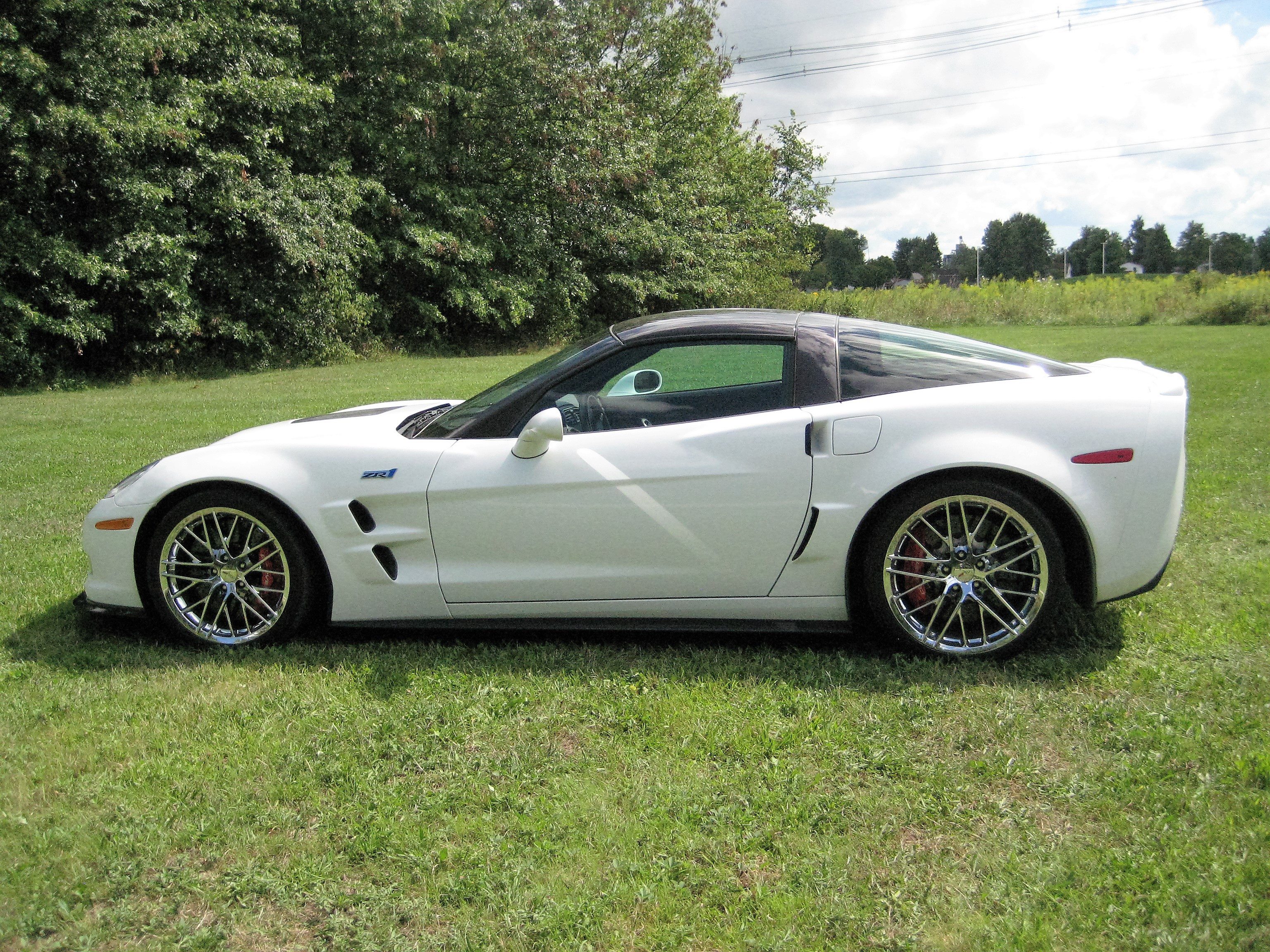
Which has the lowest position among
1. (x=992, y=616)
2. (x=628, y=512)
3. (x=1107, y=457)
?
(x=992, y=616)

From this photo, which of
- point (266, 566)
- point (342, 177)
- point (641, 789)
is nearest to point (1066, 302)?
point (342, 177)

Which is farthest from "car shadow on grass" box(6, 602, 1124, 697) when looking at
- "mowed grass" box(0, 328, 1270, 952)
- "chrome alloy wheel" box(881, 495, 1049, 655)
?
"chrome alloy wheel" box(881, 495, 1049, 655)

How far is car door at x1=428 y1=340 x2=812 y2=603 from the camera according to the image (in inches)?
144

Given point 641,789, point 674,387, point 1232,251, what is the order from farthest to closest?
point 1232,251
point 674,387
point 641,789

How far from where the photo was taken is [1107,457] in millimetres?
3541

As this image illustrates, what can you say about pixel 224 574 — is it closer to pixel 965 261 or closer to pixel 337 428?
pixel 337 428

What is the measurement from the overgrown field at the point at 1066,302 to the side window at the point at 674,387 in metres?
30.0

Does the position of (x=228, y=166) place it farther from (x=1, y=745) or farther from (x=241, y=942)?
(x=241, y=942)

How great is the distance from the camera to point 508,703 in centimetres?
344

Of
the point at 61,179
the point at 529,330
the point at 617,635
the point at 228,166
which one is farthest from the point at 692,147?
the point at 617,635

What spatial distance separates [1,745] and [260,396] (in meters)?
12.3

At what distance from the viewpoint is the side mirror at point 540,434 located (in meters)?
3.69

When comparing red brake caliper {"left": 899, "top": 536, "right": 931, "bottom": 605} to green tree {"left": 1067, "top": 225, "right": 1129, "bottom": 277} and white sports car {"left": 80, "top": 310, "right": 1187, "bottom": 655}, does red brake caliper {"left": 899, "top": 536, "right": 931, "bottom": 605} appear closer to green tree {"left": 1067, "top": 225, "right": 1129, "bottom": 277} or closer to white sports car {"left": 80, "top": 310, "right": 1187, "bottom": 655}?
white sports car {"left": 80, "top": 310, "right": 1187, "bottom": 655}

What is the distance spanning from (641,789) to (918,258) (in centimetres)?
12665
